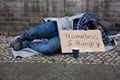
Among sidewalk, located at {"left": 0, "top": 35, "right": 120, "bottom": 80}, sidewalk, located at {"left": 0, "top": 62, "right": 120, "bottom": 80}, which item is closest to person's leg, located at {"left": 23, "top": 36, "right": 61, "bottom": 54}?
sidewalk, located at {"left": 0, "top": 35, "right": 120, "bottom": 80}

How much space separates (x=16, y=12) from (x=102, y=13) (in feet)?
6.61

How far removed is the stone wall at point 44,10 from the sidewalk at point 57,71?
216 centimetres

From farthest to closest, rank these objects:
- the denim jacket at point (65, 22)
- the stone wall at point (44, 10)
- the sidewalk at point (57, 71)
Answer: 1. the stone wall at point (44, 10)
2. the denim jacket at point (65, 22)
3. the sidewalk at point (57, 71)

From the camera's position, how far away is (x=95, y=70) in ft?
15.9

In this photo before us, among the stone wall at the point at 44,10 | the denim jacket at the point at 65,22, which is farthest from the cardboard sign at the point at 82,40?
the stone wall at the point at 44,10

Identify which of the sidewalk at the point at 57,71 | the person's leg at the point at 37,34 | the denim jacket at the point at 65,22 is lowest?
the sidewalk at the point at 57,71

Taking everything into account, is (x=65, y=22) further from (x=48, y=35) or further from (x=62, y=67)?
(x=62, y=67)

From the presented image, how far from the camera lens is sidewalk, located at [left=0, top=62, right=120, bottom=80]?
4.55m

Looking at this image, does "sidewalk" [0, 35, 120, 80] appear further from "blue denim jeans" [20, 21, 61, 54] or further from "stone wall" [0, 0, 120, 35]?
"stone wall" [0, 0, 120, 35]

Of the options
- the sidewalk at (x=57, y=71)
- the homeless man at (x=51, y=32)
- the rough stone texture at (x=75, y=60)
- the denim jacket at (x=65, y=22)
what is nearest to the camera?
the sidewalk at (x=57, y=71)

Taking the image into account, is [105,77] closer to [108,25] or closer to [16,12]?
[108,25]

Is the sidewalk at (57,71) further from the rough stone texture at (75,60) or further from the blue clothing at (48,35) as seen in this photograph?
the blue clothing at (48,35)

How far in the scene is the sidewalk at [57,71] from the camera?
455 centimetres

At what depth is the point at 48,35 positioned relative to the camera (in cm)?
605
